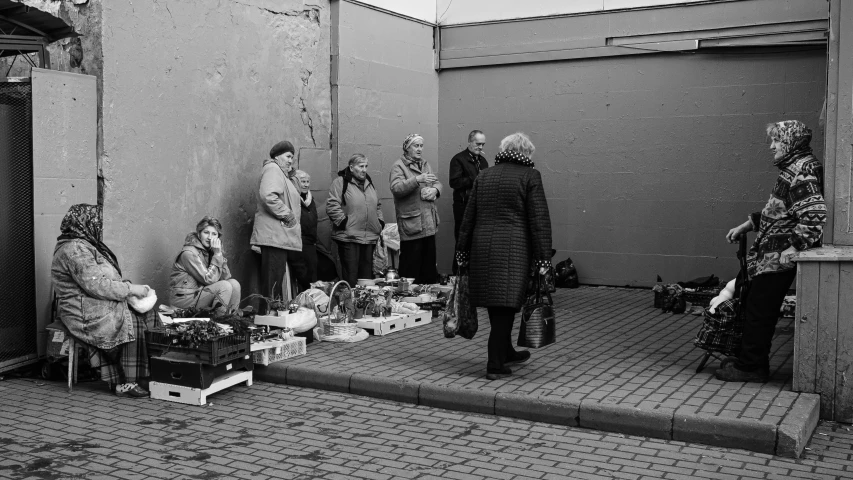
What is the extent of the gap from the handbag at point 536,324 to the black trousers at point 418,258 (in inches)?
168

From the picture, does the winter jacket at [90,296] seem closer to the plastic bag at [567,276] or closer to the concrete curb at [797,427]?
the concrete curb at [797,427]

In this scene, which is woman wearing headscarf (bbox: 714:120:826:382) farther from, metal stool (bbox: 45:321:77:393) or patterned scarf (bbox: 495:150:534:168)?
metal stool (bbox: 45:321:77:393)

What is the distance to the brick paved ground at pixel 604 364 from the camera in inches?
260

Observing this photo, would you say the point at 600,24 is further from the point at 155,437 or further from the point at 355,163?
the point at 155,437

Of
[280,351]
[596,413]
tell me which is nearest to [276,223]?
[280,351]

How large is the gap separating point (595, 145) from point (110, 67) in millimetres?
6770

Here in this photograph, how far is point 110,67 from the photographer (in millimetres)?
8484

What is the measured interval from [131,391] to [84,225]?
1.35 meters

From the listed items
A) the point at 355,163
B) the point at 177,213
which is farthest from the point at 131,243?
the point at 355,163

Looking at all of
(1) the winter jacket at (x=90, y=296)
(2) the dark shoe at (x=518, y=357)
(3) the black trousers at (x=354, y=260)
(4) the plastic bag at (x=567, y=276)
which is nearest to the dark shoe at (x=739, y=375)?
(2) the dark shoe at (x=518, y=357)

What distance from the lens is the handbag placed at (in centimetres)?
721

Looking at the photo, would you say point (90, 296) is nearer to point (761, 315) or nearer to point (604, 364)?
point (604, 364)

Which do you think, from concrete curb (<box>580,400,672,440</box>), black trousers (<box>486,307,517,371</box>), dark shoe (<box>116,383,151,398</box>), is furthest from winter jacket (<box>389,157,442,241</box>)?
concrete curb (<box>580,400,672,440</box>)

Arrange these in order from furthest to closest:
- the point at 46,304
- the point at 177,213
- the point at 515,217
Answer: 1. the point at 177,213
2. the point at 46,304
3. the point at 515,217
